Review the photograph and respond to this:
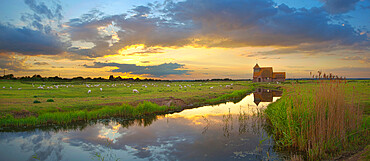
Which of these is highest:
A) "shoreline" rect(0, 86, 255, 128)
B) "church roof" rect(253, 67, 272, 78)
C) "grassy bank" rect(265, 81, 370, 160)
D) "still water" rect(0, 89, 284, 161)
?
"church roof" rect(253, 67, 272, 78)

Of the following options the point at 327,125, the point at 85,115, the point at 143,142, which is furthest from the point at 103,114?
the point at 327,125

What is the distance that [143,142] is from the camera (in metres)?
12.2

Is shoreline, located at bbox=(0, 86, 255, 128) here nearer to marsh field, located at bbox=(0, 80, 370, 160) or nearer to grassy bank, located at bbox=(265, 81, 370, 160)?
marsh field, located at bbox=(0, 80, 370, 160)

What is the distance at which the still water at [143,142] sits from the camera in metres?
10.0

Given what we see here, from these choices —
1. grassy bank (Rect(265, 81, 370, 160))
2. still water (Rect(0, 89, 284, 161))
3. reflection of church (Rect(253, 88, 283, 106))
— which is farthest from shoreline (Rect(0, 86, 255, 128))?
grassy bank (Rect(265, 81, 370, 160))

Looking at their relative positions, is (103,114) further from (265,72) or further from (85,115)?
(265,72)

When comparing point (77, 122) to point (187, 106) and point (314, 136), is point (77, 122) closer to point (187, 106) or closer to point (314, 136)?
point (187, 106)

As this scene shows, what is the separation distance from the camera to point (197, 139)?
1255cm

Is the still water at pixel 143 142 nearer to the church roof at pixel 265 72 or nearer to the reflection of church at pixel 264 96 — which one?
the reflection of church at pixel 264 96

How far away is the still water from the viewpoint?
10031 mm

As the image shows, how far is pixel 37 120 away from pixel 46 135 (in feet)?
10.3

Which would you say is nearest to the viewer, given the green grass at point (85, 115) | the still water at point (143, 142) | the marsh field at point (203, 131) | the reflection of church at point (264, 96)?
the marsh field at point (203, 131)

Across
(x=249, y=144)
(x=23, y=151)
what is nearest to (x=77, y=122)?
(x=23, y=151)

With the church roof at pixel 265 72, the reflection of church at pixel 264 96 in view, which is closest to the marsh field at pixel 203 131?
the reflection of church at pixel 264 96
